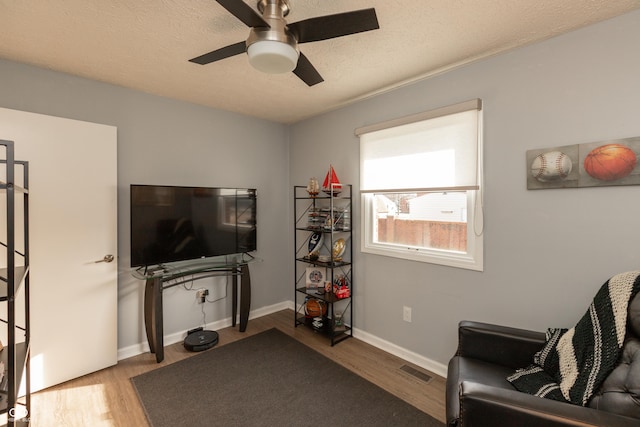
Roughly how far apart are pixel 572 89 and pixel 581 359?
1514mm

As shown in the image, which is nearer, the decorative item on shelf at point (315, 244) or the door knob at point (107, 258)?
the door knob at point (107, 258)

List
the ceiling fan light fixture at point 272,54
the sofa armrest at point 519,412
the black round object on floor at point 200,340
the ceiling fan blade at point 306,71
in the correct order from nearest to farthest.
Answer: the sofa armrest at point 519,412 → the ceiling fan light fixture at point 272,54 → the ceiling fan blade at point 306,71 → the black round object on floor at point 200,340

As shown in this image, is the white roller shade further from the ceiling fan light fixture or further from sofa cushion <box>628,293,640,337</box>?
the ceiling fan light fixture

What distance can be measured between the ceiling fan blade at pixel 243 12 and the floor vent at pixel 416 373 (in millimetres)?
2591

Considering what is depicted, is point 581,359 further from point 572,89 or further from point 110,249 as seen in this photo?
point 110,249

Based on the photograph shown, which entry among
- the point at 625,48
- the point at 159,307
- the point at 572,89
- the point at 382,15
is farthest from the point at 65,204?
the point at 625,48

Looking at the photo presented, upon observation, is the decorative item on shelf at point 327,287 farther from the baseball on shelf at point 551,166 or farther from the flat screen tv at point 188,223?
the baseball on shelf at point 551,166

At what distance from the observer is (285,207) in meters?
3.88

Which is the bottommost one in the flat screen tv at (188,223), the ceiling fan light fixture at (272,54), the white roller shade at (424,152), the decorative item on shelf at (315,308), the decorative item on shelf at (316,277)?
the decorative item on shelf at (315,308)

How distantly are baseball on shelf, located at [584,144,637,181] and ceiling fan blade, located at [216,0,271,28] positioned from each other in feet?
6.28

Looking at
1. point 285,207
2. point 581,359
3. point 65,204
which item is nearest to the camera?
point 581,359

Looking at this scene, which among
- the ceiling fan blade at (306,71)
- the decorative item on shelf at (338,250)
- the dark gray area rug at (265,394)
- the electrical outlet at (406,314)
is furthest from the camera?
the decorative item on shelf at (338,250)

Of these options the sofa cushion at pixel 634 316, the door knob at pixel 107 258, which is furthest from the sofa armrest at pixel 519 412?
the door knob at pixel 107 258

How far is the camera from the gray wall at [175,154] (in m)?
2.33
